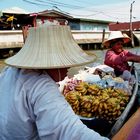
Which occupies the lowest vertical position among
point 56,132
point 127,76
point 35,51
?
point 127,76

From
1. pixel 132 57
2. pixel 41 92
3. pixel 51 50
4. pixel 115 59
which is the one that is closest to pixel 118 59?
pixel 115 59

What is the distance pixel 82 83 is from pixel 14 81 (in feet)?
9.98

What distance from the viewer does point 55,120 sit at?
4.74ft

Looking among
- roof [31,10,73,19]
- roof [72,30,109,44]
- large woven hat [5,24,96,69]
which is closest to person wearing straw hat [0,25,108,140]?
large woven hat [5,24,96,69]

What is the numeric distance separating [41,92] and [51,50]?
0.30 meters

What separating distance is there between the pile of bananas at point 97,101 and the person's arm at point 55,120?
2465mm

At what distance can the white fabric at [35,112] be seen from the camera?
1446 millimetres

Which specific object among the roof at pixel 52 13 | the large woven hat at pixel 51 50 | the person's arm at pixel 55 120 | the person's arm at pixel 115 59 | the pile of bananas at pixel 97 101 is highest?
the roof at pixel 52 13

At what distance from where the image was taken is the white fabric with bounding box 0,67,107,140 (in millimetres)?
1446

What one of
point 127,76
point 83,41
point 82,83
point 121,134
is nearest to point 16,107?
point 121,134

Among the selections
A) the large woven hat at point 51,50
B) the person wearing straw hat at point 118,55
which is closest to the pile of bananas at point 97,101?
the person wearing straw hat at point 118,55

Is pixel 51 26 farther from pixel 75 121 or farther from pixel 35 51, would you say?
pixel 75 121

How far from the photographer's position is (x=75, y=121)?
1.46 meters

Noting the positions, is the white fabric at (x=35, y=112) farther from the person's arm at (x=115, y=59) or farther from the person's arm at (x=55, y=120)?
the person's arm at (x=115, y=59)
